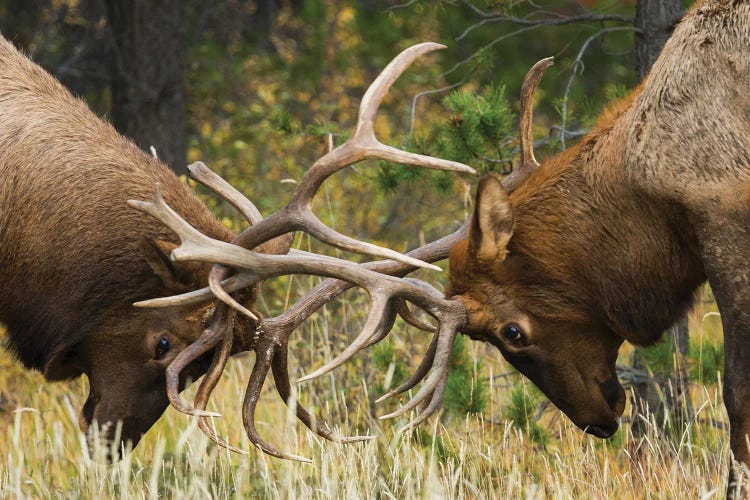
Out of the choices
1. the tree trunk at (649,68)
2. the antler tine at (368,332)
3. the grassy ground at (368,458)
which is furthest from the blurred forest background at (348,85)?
the antler tine at (368,332)

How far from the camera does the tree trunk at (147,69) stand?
10031 mm

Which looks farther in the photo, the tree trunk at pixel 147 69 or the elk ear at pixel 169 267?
the tree trunk at pixel 147 69

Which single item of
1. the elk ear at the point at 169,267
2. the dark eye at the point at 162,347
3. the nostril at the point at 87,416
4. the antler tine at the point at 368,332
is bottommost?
the nostril at the point at 87,416

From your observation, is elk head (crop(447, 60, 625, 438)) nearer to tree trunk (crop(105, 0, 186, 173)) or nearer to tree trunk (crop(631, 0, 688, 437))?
tree trunk (crop(631, 0, 688, 437))

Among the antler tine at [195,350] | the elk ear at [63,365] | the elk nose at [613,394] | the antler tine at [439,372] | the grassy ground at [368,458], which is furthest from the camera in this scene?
the elk ear at [63,365]

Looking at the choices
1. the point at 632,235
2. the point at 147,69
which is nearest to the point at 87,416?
the point at 632,235

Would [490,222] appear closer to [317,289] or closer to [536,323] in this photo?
[536,323]

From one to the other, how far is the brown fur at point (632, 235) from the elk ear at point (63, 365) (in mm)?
1781

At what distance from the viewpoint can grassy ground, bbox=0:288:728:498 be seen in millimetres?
5227

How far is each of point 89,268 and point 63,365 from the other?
545 mm

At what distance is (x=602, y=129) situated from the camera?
537 cm

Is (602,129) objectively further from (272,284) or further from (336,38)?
(336,38)

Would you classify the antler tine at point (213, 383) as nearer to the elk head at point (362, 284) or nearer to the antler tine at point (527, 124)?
the elk head at point (362, 284)

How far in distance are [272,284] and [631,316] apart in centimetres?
385
